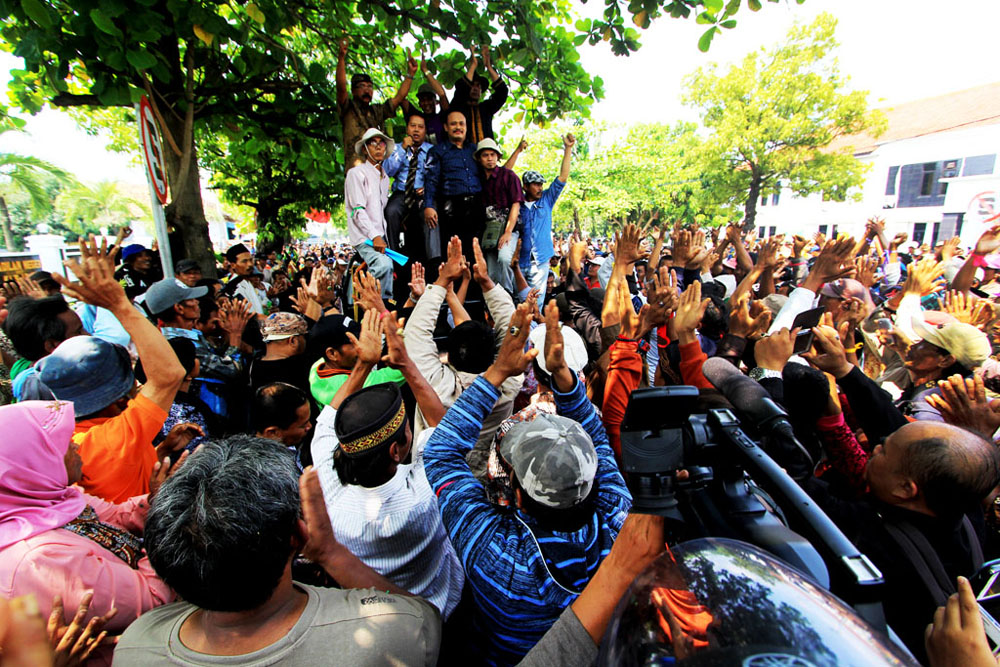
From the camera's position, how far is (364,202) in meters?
4.38

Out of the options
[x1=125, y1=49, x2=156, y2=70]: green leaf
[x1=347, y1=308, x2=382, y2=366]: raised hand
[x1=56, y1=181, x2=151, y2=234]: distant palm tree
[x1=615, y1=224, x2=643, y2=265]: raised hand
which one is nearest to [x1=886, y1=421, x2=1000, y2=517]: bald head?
[x1=347, y1=308, x2=382, y2=366]: raised hand

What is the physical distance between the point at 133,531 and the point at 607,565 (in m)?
1.62

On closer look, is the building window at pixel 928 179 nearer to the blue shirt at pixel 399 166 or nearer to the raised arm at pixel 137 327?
the blue shirt at pixel 399 166

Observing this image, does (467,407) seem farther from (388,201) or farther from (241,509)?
(388,201)

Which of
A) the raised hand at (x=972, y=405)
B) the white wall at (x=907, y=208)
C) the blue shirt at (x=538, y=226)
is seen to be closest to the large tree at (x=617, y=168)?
the white wall at (x=907, y=208)

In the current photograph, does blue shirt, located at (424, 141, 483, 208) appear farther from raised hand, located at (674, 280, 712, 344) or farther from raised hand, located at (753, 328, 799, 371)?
raised hand, located at (753, 328, 799, 371)

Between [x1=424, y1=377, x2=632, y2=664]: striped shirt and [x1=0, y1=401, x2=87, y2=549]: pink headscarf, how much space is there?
3.32ft

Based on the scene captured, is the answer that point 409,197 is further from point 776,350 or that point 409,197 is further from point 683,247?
point 776,350

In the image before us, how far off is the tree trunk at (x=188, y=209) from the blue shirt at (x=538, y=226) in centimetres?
349

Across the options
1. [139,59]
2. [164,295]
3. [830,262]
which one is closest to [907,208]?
[830,262]

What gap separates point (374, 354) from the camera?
7.04ft

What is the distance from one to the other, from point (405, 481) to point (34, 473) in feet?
3.31

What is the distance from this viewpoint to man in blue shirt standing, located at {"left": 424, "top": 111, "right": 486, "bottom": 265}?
4.41 m

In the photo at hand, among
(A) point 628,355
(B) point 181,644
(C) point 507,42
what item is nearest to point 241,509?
(B) point 181,644
